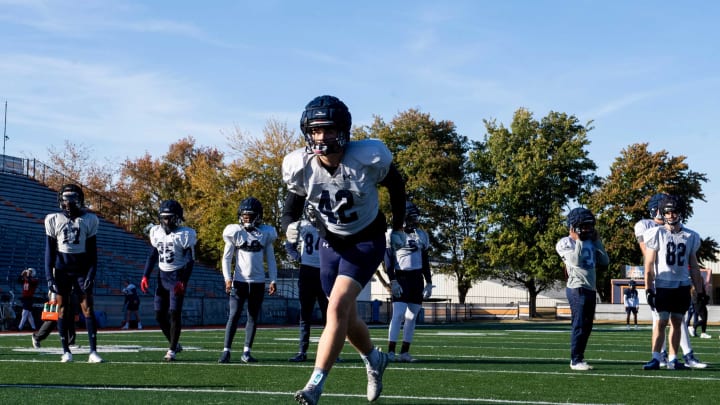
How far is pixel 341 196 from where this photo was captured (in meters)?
6.14

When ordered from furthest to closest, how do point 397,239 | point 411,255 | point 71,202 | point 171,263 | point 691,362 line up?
point 411,255, point 171,263, point 71,202, point 691,362, point 397,239

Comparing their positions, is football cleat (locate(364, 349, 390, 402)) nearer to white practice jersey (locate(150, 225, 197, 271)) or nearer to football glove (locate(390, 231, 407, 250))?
football glove (locate(390, 231, 407, 250))

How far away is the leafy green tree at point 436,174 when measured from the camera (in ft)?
181

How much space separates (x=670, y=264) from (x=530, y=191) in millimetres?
43716

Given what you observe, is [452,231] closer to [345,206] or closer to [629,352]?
[629,352]

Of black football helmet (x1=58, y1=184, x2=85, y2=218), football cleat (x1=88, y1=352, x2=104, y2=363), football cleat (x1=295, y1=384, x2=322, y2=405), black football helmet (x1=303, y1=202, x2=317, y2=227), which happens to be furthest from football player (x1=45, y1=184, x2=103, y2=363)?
football cleat (x1=295, y1=384, x2=322, y2=405)

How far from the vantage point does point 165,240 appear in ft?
38.2

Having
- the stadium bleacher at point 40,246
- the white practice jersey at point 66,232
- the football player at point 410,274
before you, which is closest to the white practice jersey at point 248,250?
the football player at point 410,274

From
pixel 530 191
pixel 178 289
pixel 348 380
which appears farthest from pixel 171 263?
pixel 530 191

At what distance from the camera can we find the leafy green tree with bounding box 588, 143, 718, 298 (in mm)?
51938

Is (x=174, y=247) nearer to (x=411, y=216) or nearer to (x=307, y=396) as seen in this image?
(x=411, y=216)

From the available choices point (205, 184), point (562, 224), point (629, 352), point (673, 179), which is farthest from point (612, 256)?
point (629, 352)

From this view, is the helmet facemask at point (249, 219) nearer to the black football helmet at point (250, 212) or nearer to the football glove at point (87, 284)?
the black football helmet at point (250, 212)

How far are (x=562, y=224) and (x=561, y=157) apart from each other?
3863 millimetres
